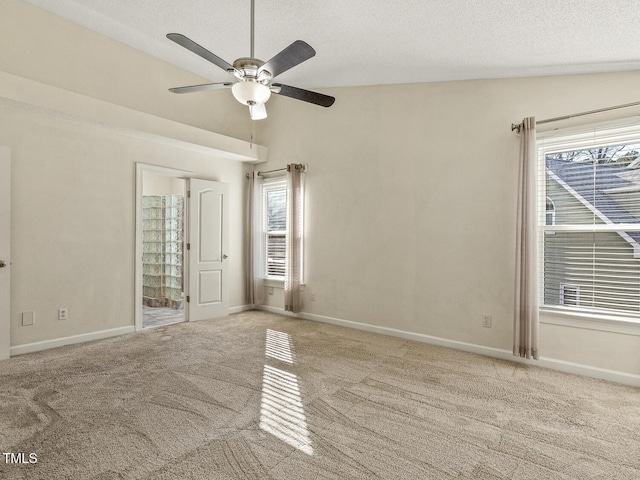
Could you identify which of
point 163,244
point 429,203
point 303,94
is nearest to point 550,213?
point 429,203

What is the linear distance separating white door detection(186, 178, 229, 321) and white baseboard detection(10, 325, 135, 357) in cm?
97

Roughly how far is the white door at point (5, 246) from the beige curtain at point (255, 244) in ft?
10.0

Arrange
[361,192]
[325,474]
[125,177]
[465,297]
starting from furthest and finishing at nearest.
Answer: [361,192]
[125,177]
[465,297]
[325,474]

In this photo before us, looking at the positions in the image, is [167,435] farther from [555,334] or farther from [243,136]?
[243,136]

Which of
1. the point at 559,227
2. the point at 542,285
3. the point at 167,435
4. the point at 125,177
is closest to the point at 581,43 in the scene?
the point at 559,227

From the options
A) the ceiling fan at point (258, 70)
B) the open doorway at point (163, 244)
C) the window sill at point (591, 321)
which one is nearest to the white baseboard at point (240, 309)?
the open doorway at point (163, 244)

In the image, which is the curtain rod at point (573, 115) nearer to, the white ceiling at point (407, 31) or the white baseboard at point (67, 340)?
the white ceiling at point (407, 31)

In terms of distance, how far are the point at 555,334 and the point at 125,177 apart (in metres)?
5.23

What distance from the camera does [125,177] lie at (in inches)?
175

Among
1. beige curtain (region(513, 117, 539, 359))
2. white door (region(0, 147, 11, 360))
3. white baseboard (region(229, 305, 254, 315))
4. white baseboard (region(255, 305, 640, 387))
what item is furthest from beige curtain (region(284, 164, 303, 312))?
white door (region(0, 147, 11, 360))

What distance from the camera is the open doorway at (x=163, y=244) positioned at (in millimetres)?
6449

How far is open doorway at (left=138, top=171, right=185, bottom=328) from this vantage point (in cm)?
645

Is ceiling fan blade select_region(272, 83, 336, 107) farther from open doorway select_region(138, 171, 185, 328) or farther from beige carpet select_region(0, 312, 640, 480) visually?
open doorway select_region(138, 171, 185, 328)

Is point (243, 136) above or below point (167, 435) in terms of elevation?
above
